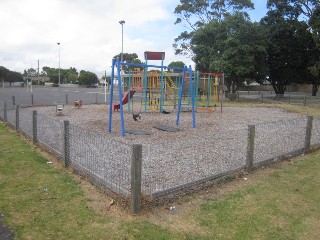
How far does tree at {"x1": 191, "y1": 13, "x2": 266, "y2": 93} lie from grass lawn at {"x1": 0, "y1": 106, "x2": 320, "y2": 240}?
2004 cm

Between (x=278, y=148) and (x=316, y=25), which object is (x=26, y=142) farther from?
(x=316, y=25)

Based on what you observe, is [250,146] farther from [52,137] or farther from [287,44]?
[287,44]

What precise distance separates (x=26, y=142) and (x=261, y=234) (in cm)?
643

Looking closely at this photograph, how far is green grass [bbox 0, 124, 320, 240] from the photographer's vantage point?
12.1 ft

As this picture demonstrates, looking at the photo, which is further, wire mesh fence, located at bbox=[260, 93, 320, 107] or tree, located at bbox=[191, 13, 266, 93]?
tree, located at bbox=[191, 13, 266, 93]

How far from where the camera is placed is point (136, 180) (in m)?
4.07

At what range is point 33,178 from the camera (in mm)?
5418

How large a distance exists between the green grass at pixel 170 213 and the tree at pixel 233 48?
20095mm

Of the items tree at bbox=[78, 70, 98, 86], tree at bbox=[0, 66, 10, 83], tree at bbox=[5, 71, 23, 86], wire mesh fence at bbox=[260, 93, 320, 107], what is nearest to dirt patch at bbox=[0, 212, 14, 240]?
wire mesh fence at bbox=[260, 93, 320, 107]

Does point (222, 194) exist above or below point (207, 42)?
below

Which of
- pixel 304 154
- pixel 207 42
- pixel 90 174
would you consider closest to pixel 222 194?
pixel 90 174

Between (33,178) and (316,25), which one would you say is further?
(316,25)

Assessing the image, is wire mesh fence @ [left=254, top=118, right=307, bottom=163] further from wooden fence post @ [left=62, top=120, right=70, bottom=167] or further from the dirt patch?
the dirt patch

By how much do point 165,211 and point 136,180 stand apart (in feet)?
2.00
